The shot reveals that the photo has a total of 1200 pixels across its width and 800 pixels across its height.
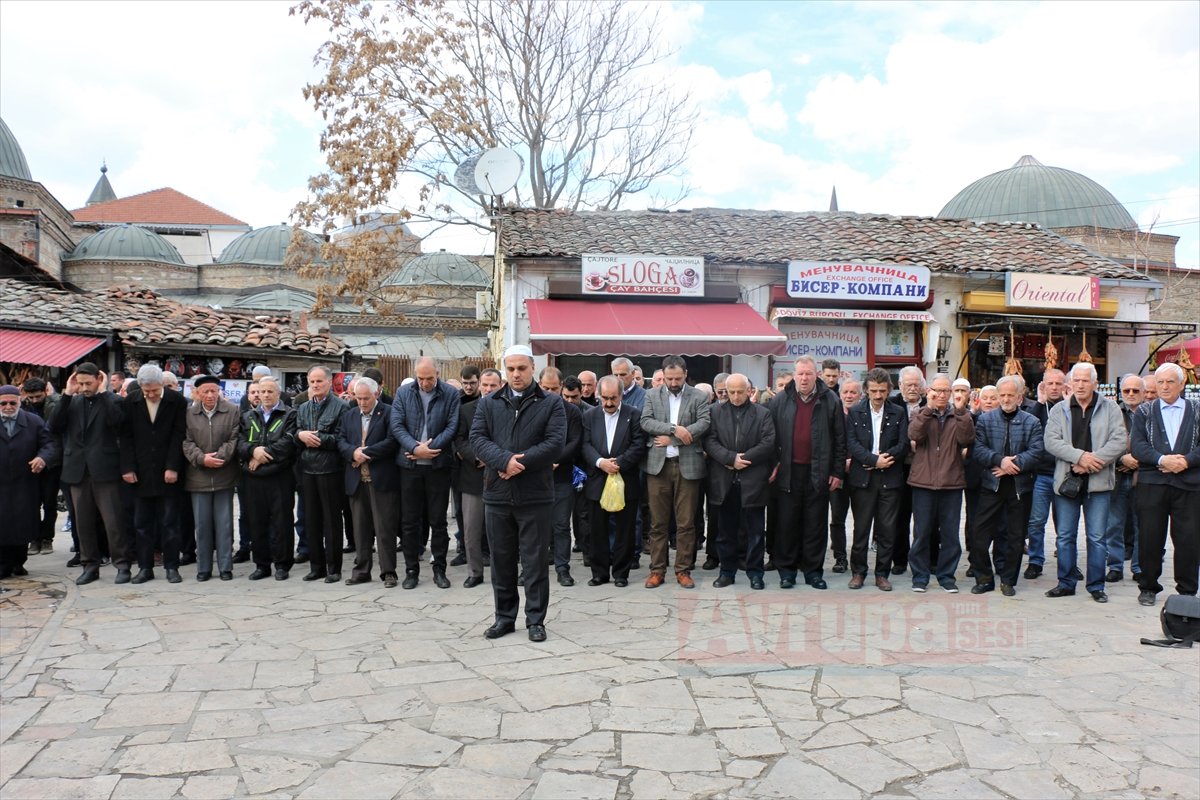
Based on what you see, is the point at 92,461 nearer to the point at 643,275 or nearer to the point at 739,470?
the point at 739,470

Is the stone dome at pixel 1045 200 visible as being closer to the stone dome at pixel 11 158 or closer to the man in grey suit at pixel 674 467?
the man in grey suit at pixel 674 467

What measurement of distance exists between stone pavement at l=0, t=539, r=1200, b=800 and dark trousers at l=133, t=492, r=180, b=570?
28.6 inches

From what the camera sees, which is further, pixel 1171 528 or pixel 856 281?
pixel 856 281

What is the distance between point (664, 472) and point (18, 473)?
564 centimetres

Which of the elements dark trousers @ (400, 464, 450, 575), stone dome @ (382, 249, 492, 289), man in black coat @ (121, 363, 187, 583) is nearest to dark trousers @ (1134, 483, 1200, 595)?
dark trousers @ (400, 464, 450, 575)

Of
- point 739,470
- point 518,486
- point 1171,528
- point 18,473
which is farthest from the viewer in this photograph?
point 18,473

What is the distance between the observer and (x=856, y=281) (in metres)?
16.6

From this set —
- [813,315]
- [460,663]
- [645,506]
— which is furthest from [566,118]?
[460,663]

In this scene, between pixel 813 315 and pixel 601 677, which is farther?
pixel 813 315

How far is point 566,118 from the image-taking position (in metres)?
23.9

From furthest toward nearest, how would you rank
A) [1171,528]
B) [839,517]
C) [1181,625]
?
[839,517], [1171,528], [1181,625]

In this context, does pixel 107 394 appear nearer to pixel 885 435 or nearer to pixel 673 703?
pixel 673 703

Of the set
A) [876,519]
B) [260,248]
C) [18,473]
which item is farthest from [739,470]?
[260,248]

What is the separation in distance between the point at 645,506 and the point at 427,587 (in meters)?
2.22
